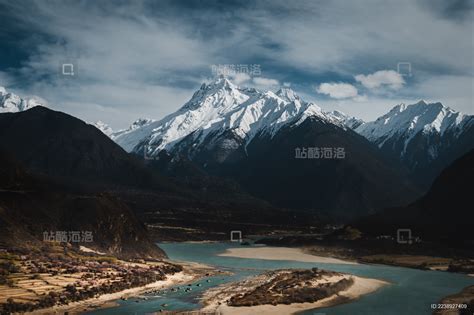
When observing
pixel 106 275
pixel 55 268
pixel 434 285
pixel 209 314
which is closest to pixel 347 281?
pixel 434 285

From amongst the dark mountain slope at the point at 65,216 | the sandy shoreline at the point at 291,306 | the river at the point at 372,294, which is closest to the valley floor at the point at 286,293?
the sandy shoreline at the point at 291,306

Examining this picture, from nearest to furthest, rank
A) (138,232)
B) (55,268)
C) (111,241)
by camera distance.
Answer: (55,268) → (111,241) → (138,232)

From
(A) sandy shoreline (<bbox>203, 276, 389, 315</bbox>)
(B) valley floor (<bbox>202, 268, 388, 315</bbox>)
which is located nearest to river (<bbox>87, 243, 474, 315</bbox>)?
(A) sandy shoreline (<bbox>203, 276, 389, 315</bbox>)

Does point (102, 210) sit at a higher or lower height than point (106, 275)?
higher

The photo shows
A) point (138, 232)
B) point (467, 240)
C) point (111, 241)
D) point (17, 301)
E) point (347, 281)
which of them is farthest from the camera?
point (467, 240)

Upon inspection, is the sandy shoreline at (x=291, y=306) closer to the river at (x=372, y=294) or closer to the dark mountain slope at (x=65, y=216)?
the river at (x=372, y=294)

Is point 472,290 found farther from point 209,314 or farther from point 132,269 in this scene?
point 132,269

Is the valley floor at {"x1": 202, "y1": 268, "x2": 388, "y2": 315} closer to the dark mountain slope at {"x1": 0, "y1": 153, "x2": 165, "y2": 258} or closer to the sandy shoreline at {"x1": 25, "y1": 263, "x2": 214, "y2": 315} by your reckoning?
the sandy shoreline at {"x1": 25, "y1": 263, "x2": 214, "y2": 315}

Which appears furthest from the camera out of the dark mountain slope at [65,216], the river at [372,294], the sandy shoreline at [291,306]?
the dark mountain slope at [65,216]
